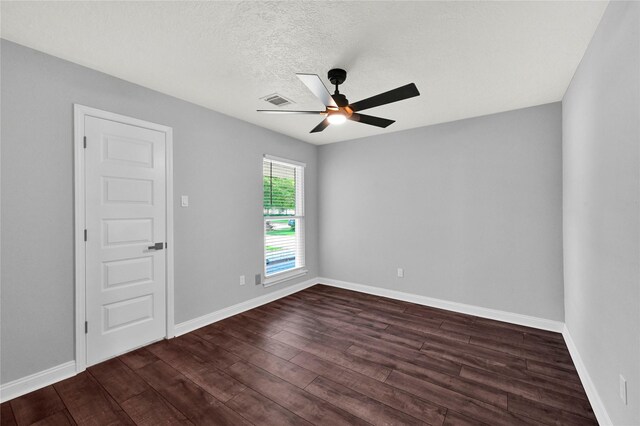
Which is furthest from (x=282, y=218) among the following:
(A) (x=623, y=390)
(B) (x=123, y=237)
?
(A) (x=623, y=390)

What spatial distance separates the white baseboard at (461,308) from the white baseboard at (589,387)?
42 cm

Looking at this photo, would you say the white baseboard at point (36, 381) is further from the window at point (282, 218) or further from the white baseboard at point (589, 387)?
the white baseboard at point (589, 387)

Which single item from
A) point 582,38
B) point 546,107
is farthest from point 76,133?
point 546,107

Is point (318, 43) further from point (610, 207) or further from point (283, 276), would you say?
point (283, 276)

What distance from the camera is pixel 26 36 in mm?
1962

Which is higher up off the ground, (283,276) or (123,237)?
(123,237)

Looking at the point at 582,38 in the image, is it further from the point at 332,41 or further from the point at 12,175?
the point at 12,175

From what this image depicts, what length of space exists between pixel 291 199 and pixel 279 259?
1.06 metres

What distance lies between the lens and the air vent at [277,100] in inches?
116

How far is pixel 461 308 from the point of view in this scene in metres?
3.69

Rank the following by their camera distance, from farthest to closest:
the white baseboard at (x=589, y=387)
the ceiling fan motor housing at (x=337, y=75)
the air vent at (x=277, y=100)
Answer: the air vent at (x=277, y=100)
the ceiling fan motor housing at (x=337, y=75)
the white baseboard at (x=589, y=387)

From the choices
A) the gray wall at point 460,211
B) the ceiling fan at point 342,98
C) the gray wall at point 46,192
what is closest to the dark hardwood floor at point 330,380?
the gray wall at point 46,192

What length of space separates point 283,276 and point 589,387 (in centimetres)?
354

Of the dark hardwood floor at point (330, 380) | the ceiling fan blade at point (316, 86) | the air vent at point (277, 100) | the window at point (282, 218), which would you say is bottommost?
the dark hardwood floor at point (330, 380)
